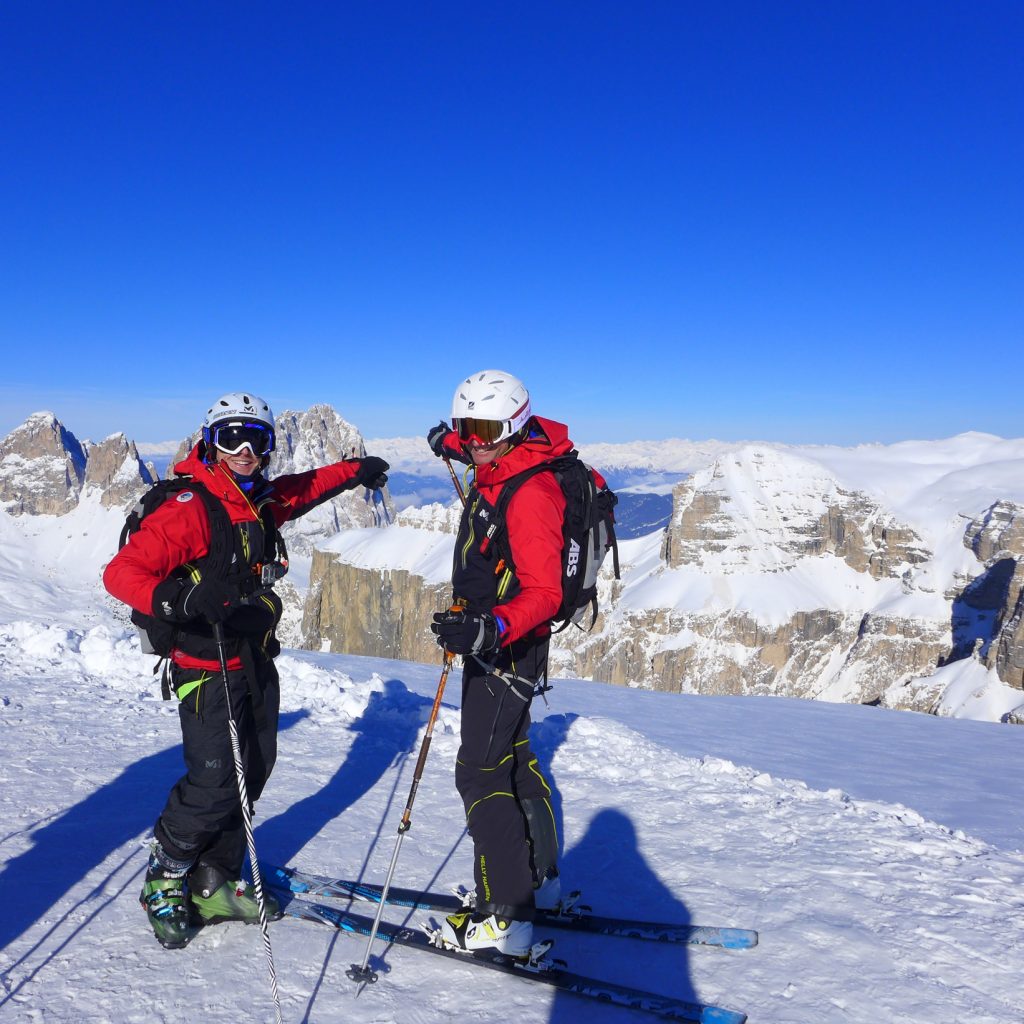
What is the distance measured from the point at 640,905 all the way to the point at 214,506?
14.4 ft

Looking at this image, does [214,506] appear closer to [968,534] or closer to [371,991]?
[371,991]

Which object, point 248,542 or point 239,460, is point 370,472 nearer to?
point 239,460

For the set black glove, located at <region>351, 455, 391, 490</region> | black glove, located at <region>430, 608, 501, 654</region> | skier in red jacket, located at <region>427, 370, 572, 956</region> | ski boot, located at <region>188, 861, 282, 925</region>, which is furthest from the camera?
black glove, located at <region>351, 455, 391, 490</region>

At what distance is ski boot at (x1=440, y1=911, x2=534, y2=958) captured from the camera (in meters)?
5.02

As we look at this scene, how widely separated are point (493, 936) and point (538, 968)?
0.34 metres

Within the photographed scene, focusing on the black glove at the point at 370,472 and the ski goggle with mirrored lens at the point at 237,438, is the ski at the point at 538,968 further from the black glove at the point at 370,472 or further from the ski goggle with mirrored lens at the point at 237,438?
the black glove at the point at 370,472

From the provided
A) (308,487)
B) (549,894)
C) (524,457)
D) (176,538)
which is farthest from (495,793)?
(308,487)

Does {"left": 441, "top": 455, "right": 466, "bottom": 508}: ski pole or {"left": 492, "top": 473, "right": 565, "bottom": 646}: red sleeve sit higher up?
{"left": 441, "top": 455, "right": 466, "bottom": 508}: ski pole

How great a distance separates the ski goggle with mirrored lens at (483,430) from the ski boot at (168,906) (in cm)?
346

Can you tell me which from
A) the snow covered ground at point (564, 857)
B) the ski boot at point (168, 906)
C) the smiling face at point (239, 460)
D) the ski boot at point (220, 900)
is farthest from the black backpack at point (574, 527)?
the ski boot at point (168, 906)

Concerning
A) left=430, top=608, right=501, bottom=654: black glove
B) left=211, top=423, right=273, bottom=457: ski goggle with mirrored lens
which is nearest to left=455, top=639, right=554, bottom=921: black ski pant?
left=430, top=608, right=501, bottom=654: black glove

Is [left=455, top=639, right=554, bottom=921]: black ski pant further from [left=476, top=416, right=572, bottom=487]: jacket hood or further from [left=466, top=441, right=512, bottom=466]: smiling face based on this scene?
[left=466, top=441, right=512, bottom=466]: smiling face

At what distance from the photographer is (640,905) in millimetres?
6012

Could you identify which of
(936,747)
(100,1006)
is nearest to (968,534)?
(936,747)
